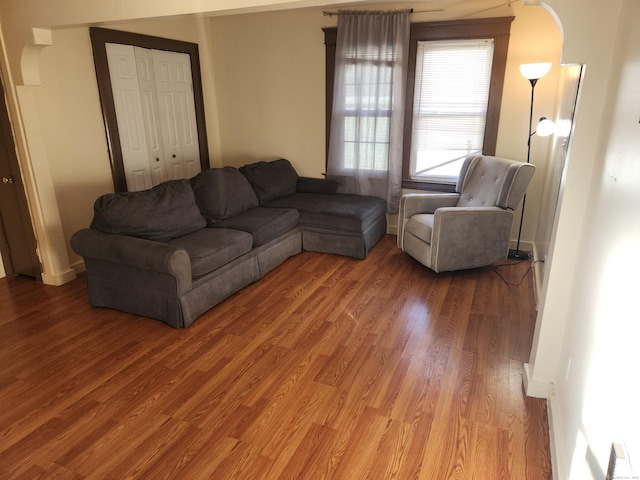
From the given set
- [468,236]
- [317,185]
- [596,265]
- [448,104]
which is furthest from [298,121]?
[596,265]

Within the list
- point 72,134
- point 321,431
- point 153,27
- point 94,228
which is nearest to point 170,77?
point 153,27

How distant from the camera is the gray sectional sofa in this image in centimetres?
291

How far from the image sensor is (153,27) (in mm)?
4324

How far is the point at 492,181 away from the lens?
12.3 feet

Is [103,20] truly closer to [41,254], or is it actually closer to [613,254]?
[41,254]

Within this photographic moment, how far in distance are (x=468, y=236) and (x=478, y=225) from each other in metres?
0.12

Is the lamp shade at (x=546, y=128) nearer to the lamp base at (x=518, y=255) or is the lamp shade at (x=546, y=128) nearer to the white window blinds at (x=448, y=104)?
the white window blinds at (x=448, y=104)

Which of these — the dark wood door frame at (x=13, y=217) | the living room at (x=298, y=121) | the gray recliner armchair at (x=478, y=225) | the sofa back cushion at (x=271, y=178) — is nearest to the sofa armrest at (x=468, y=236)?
the gray recliner armchair at (x=478, y=225)

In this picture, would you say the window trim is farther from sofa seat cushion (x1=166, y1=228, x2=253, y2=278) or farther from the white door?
sofa seat cushion (x1=166, y1=228, x2=253, y2=278)

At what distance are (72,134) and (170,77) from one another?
137cm

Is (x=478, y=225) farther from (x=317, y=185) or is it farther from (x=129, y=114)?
(x=129, y=114)

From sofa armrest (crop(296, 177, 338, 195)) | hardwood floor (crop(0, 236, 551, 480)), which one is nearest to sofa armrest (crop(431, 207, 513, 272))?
hardwood floor (crop(0, 236, 551, 480))

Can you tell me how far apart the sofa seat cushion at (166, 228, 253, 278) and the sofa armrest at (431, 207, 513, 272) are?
1.62 meters

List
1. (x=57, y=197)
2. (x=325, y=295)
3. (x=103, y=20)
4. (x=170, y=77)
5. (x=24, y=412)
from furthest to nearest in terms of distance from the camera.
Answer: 1. (x=170, y=77)
2. (x=57, y=197)
3. (x=325, y=295)
4. (x=103, y=20)
5. (x=24, y=412)
